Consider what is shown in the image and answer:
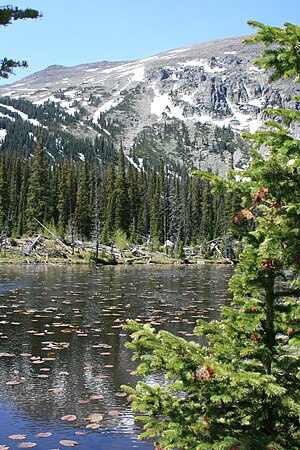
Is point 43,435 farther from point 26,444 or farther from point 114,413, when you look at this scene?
point 114,413

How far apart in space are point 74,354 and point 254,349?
7542mm

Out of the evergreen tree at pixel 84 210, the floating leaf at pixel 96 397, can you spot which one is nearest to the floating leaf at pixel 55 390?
the floating leaf at pixel 96 397

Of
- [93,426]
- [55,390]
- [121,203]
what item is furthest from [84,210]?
[93,426]

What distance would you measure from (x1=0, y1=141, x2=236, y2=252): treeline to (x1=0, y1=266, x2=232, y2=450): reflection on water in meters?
43.7

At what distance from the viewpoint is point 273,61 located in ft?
15.9

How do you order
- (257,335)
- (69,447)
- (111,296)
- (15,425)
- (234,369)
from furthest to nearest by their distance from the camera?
(111,296) < (15,425) < (69,447) < (257,335) < (234,369)

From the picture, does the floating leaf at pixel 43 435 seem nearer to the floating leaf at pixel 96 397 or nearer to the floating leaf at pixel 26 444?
the floating leaf at pixel 26 444

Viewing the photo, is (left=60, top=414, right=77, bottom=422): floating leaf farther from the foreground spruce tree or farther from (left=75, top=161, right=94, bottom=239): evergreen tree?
(left=75, top=161, right=94, bottom=239): evergreen tree

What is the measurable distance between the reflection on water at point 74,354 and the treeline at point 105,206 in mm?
43688

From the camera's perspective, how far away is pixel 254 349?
4.28m

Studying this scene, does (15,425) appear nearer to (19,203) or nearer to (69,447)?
(69,447)

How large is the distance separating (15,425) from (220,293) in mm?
18867

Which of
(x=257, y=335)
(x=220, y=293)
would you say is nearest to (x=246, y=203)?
(x=257, y=335)

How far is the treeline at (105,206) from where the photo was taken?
7256 centimetres
